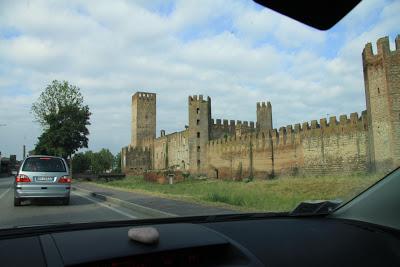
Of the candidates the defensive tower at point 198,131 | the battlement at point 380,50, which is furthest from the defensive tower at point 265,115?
the battlement at point 380,50

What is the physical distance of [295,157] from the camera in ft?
168

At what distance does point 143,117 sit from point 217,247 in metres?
98.9

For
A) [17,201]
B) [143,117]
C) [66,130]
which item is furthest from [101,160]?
[17,201]

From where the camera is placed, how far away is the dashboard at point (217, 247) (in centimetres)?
215

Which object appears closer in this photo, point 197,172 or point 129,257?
point 129,257

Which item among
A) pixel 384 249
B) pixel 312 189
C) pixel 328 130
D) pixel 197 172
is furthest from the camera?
pixel 197 172

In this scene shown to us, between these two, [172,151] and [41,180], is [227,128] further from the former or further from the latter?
[41,180]

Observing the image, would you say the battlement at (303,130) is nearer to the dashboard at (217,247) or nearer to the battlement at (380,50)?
the battlement at (380,50)

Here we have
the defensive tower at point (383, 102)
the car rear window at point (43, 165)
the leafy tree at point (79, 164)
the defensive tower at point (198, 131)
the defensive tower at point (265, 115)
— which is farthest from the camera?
the leafy tree at point (79, 164)

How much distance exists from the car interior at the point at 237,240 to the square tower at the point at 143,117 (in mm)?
96516

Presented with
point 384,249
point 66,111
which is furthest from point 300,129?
point 384,249

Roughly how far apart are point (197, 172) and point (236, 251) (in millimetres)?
71890

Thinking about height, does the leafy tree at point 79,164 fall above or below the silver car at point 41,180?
above

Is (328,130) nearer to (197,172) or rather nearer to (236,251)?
(197,172)
